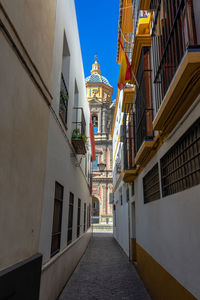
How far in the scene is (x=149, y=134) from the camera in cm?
513

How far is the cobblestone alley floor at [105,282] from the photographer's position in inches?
213

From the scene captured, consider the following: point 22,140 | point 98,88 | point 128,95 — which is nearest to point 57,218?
point 22,140

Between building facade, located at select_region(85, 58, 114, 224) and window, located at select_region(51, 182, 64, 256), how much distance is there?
25.8m

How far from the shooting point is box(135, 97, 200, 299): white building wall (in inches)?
107

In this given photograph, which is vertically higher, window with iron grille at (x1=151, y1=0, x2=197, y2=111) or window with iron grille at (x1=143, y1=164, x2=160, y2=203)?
window with iron grille at (x1=151, y1=0, x2=197, y2=111)

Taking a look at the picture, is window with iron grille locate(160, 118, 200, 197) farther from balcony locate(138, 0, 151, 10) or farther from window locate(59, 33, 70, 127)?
balcony locate(138, 0, 151, 10)

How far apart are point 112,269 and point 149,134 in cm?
545

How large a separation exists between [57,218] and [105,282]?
2707 millimetres

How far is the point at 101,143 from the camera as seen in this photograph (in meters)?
33.9

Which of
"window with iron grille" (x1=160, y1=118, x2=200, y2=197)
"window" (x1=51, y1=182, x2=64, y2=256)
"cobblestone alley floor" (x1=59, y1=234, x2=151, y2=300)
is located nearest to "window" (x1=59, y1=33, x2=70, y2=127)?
"window" (x1=51, y1=182, x2=64, y2=256)

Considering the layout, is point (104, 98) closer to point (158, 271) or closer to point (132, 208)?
point (132, 208)

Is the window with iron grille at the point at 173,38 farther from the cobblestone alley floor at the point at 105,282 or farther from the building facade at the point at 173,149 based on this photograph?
the cobblestone alley floor at the point at 105,282

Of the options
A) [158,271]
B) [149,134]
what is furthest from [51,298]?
[149,134]


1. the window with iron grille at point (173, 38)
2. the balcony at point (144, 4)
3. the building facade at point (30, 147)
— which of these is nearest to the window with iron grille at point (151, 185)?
the window with iron grille at point (173, 38)
